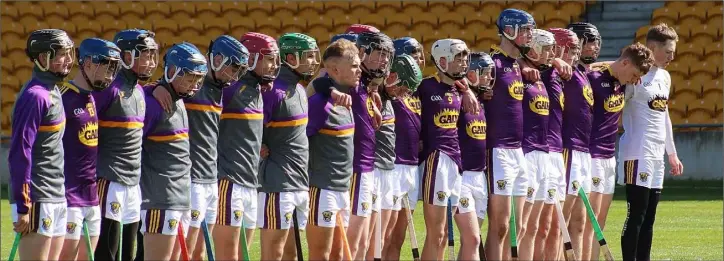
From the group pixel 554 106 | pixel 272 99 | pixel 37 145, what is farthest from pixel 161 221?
pixel 554 106

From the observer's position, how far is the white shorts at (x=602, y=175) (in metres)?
10.9

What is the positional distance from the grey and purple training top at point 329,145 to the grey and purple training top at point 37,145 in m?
1.83

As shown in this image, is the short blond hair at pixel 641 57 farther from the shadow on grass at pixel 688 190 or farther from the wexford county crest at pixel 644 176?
the shadow on grass at pixel 688 190

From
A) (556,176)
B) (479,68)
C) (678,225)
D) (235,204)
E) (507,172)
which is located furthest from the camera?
(678,225)

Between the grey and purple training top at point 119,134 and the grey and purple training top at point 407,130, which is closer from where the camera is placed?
the grey and purple training top at point 119,134

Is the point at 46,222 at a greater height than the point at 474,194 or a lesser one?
lesser

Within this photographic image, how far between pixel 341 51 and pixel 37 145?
7.17 feet

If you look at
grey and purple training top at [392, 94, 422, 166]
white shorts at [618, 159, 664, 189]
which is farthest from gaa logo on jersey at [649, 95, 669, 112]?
grey and purple training top at [392, 94, 422, 166]

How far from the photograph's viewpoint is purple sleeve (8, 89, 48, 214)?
7168 mm

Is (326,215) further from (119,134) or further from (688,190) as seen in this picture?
(688,190)

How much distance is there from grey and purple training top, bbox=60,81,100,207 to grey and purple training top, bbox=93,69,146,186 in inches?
4.8

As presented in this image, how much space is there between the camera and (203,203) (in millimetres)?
8133

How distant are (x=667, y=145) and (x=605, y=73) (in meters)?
0.86

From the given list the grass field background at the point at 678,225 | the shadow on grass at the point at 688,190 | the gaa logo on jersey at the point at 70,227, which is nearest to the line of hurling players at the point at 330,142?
the gaa logo on jersey at the point at 70,227
